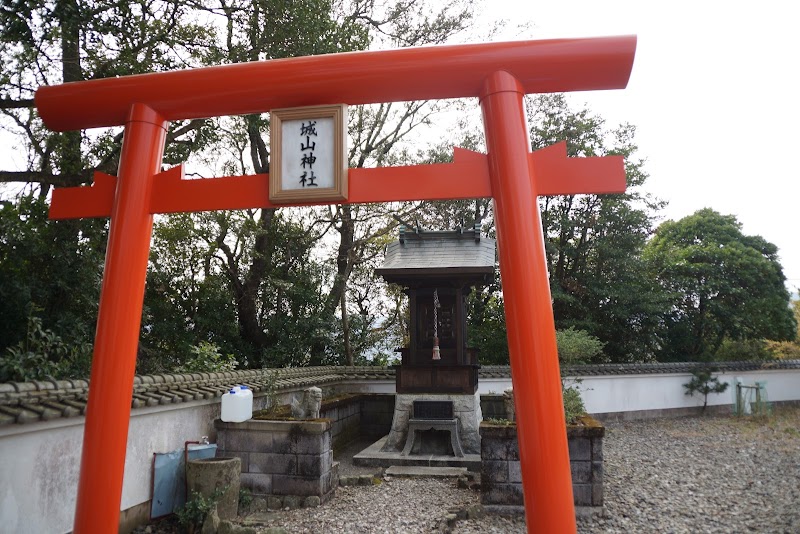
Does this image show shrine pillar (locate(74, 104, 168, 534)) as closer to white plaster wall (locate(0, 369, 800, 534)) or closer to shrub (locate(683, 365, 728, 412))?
white plaster wall (locate(0, 369, 800, 534))

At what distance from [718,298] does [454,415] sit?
562 inches

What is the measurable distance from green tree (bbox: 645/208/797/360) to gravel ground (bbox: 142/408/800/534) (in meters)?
7.90

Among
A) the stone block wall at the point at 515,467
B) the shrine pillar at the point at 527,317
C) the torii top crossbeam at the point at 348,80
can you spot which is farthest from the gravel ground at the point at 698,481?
the torii top crossbeam at the point at 348,80

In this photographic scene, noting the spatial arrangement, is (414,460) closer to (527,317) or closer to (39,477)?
(39,477)

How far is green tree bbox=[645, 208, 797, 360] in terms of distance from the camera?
60.0ft

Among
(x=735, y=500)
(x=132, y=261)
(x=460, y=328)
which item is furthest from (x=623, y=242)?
(x=132, y=261)

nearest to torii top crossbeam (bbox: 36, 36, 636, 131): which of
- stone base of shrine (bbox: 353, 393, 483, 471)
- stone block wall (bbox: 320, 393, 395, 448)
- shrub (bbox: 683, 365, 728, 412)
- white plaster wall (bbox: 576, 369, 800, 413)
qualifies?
stone base of shrine (bbox: 353, 393, 483, 471)

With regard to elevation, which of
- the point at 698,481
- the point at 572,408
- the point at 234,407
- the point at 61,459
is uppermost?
the point at 234,407

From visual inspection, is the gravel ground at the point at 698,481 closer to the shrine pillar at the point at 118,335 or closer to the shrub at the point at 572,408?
the shrub at the point at 572,408

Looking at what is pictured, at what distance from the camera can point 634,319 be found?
17.8 metres

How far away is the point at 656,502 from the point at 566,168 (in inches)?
217

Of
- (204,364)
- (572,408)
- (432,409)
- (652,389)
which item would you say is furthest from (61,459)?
(652,389)

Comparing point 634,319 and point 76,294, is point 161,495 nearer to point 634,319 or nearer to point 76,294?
point 76,294

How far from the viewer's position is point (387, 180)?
11.4ft
